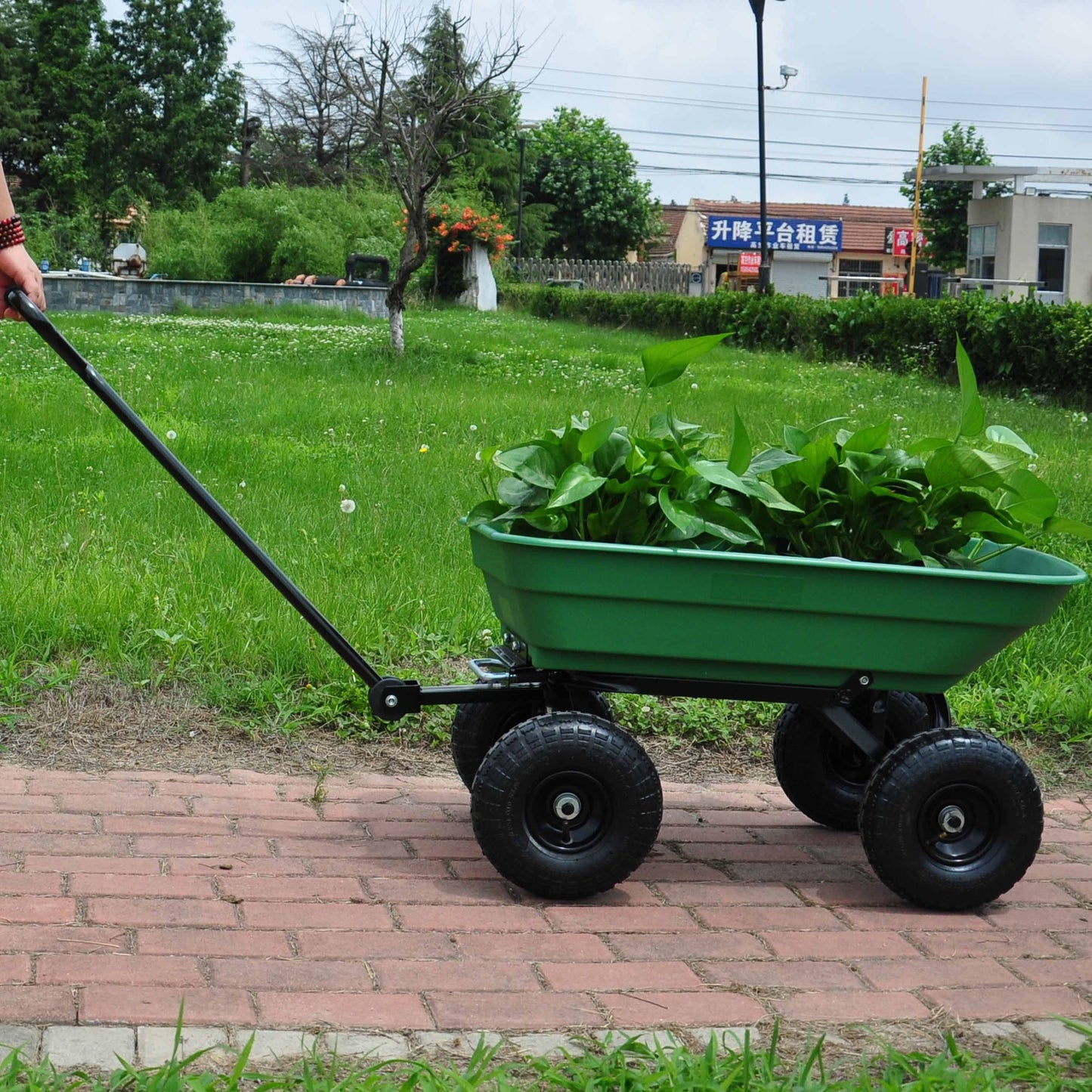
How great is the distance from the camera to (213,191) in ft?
188

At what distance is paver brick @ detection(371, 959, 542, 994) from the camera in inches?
96.3

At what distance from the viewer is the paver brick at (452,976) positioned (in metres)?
2.45

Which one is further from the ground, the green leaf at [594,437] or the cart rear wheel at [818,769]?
the green leaf at [594,437]

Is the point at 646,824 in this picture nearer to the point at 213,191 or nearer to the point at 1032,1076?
the point at 1032,1076

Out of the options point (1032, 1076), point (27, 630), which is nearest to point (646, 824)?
point (1032, 1076)

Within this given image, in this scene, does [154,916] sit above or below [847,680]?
below

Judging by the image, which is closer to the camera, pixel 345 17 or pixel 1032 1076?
pixel 1032 1076

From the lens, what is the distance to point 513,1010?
2.37 metres

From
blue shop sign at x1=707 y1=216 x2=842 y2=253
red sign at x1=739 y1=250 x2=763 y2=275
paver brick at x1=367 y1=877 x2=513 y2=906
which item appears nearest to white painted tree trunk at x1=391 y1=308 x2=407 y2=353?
paver brick at x1=367 y1=877 x2=513 y2=906

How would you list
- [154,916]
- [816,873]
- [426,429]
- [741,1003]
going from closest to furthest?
[741,1003] < [154,916] < [816,873] < [426,429]

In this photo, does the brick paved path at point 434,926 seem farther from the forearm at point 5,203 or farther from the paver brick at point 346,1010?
the forearm at point 5,203

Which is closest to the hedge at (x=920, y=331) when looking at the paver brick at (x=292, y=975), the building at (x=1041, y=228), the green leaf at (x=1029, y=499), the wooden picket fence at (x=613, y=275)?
the green leaf at (x=1029, y=499)

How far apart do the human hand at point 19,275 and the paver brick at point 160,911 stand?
1215 mm

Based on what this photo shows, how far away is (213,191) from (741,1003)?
58.6 meters
